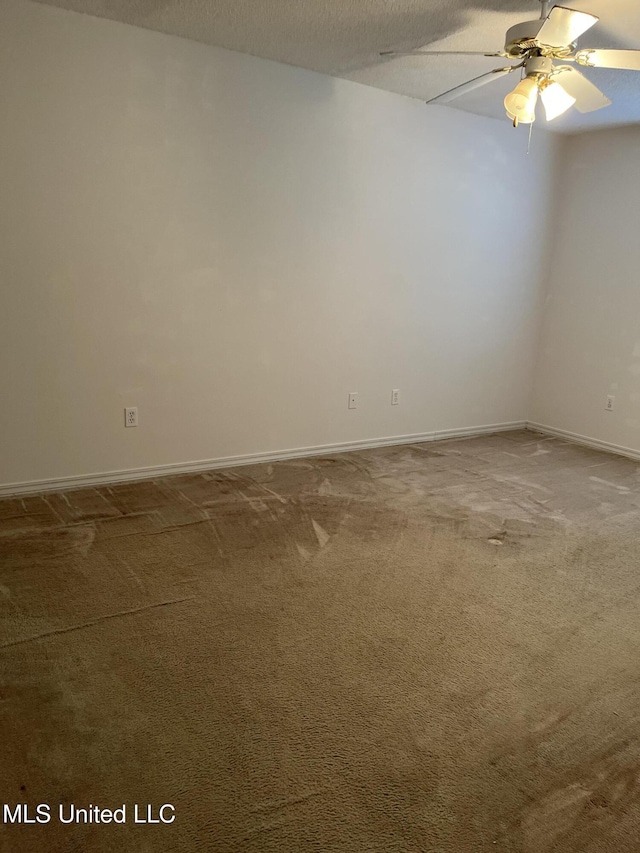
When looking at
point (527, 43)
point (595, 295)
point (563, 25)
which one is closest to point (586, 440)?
point (595, 295)

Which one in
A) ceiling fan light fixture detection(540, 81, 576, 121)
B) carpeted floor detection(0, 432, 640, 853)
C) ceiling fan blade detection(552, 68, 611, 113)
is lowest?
carpeted floor detection(0, 432, 640, 853)

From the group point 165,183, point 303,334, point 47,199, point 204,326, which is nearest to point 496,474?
point 303,334

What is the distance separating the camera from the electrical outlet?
361 cm

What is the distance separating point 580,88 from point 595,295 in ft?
8.49

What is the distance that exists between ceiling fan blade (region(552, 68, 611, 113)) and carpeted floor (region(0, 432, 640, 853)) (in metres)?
2.02

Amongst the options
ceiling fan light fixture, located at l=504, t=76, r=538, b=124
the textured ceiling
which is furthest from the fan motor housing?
the textured ceiling

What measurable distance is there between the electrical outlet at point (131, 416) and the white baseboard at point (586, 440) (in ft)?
11.3

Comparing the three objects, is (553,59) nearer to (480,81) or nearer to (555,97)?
(555,97)

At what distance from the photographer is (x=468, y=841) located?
149 centimetres

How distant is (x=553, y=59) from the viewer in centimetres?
258

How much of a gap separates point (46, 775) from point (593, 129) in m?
5.20

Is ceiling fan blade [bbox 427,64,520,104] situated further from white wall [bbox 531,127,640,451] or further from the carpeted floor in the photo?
the carpeted floor

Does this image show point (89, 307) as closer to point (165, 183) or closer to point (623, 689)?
point (165, 183)

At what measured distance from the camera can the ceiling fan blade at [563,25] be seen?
2.20 m
